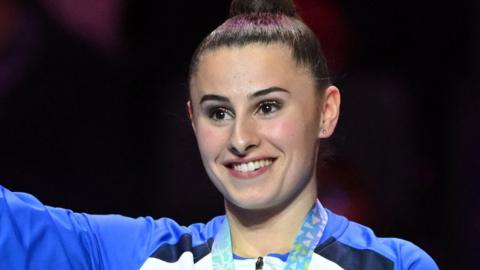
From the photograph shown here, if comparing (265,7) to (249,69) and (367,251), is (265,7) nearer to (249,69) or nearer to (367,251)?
(249,69)

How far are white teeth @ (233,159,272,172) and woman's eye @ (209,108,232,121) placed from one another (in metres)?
0.12

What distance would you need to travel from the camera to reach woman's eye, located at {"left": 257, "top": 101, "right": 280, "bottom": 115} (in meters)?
2.09

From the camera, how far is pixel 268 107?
2098 millimetres

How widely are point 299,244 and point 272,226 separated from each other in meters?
0.10

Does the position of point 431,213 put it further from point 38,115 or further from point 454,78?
point 38,115

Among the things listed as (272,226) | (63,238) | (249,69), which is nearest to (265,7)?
(249,69)

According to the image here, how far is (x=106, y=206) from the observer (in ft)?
9.80

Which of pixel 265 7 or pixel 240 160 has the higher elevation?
pixel 265 7

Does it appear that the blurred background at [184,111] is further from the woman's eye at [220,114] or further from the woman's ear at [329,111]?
the woman's eye at [220,114]

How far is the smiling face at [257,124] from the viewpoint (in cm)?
207

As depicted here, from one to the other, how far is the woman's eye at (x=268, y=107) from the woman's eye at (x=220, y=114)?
0.08 m

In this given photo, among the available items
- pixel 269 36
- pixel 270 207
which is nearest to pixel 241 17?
pixel 269 36

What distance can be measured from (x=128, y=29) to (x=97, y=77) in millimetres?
192

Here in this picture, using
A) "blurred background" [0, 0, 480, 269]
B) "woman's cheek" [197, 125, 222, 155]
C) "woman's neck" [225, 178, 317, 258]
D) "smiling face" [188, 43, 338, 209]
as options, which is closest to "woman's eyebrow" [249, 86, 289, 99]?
"smiling face" [188, 43, 338, 209]
